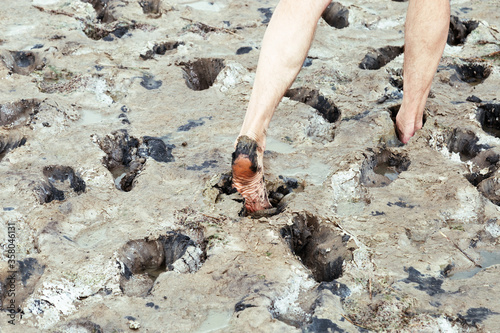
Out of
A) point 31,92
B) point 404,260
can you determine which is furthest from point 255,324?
point 31,92

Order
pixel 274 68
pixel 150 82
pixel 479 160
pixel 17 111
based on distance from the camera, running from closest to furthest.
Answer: pixel 274 68 < pixel 479 160 < pixel 17 111 < pixel 150 82

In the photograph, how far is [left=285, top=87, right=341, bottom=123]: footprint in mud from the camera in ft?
10.5

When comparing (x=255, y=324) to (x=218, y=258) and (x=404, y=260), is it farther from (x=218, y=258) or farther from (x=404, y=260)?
(x=404, y=260)

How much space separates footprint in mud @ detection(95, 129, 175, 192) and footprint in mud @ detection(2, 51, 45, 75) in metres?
1.19

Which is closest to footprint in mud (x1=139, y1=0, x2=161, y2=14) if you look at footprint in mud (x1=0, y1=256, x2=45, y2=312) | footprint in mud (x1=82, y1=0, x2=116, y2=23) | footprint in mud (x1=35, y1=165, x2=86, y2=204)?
footprint in mud (x1=82, y1=0, x2=116, y2=23)

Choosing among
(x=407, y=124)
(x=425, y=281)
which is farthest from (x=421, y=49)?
(x=425, y=281)

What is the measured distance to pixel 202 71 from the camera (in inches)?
147

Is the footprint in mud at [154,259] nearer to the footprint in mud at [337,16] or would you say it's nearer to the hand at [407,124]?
the hand at [407,124]

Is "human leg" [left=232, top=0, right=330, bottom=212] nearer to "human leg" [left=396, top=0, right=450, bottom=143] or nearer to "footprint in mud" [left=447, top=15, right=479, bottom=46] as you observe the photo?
"human leg" [left=396, top=0, right=450, bottom=143]

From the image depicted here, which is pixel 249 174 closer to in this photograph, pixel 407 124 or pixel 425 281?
pixel 425 281

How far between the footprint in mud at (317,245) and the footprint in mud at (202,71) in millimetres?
1712

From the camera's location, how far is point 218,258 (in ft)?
6.75

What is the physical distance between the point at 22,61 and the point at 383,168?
2.68 metres

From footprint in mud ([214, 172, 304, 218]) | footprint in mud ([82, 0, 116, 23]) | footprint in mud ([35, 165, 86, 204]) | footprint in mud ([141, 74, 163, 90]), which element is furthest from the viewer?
footprint in mud ([82, 0, 116, 23])
